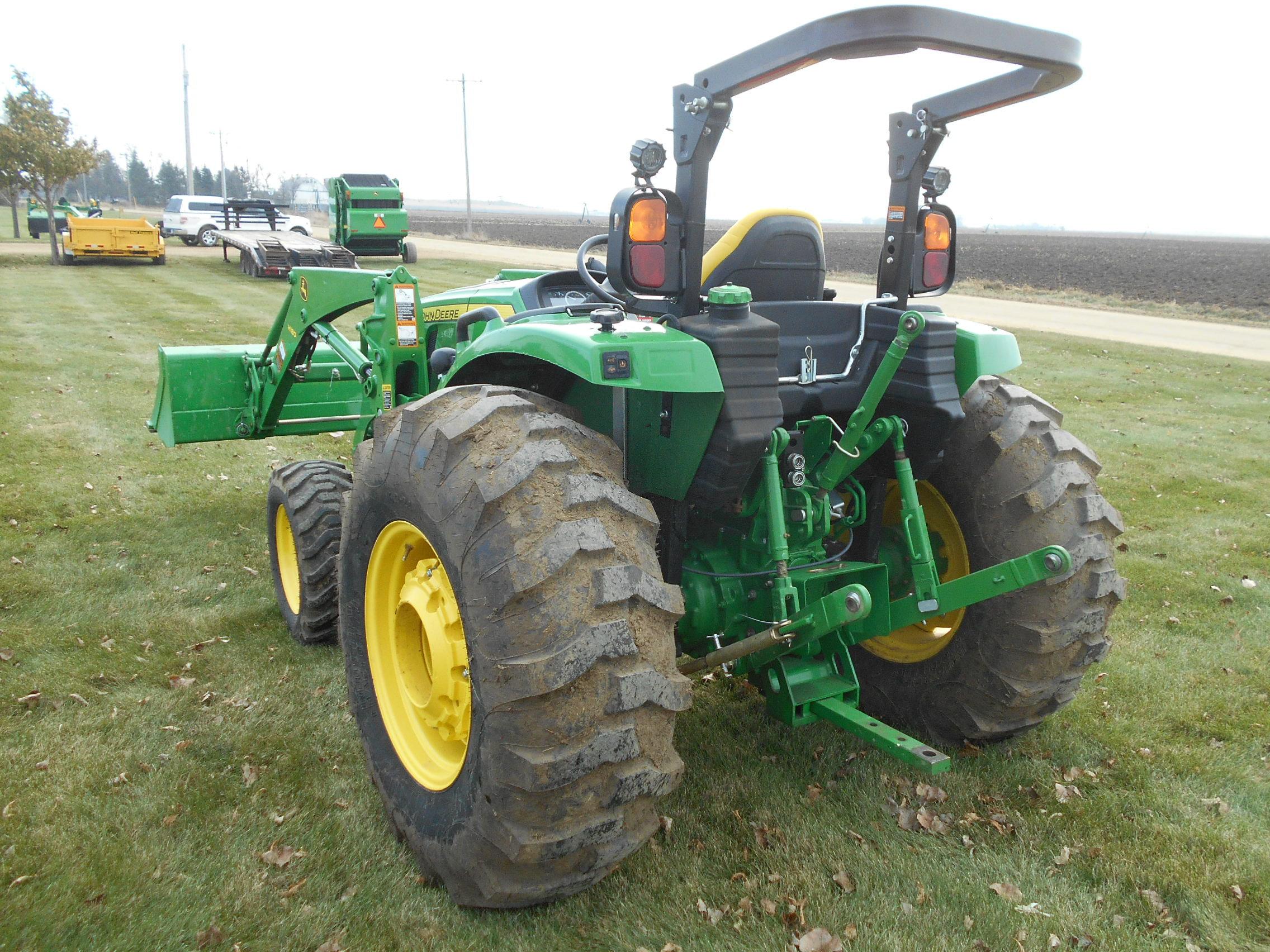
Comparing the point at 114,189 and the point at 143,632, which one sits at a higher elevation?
the point at 114,189

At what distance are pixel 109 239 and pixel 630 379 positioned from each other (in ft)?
87.3

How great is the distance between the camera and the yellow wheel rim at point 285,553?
16.0 ft

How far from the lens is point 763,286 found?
3.26 meters

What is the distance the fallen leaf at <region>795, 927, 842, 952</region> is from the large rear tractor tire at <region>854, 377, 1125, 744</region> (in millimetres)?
1155

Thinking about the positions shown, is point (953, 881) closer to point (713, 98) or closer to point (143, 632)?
point (713, 98)

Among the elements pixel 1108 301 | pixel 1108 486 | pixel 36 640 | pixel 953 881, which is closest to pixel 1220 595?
pixel 1108 486

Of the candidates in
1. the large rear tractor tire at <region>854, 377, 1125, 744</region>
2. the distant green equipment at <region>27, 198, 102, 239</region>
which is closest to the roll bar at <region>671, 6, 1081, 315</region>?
the large rear tractor tire at <region>854, 377, 1125, 744</region>

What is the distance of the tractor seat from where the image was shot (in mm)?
3209

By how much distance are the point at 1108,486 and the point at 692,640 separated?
5.69m

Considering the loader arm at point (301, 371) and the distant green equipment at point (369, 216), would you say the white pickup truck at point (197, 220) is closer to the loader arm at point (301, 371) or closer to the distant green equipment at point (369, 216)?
the distant green equipment at point (369, 216)

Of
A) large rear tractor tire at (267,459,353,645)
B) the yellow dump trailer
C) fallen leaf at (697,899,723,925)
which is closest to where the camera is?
fallen leaf at (697,899,723,925)

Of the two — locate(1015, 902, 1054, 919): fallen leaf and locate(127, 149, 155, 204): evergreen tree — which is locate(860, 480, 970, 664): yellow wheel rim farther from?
locate(127, 149, 155, 204): evergreen tree

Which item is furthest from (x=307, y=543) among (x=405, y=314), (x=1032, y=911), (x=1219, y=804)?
(x=1219, y=804)

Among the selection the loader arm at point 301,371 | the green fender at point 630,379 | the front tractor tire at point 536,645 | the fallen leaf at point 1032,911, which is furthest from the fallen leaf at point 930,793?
the loader arm at point 301,371
